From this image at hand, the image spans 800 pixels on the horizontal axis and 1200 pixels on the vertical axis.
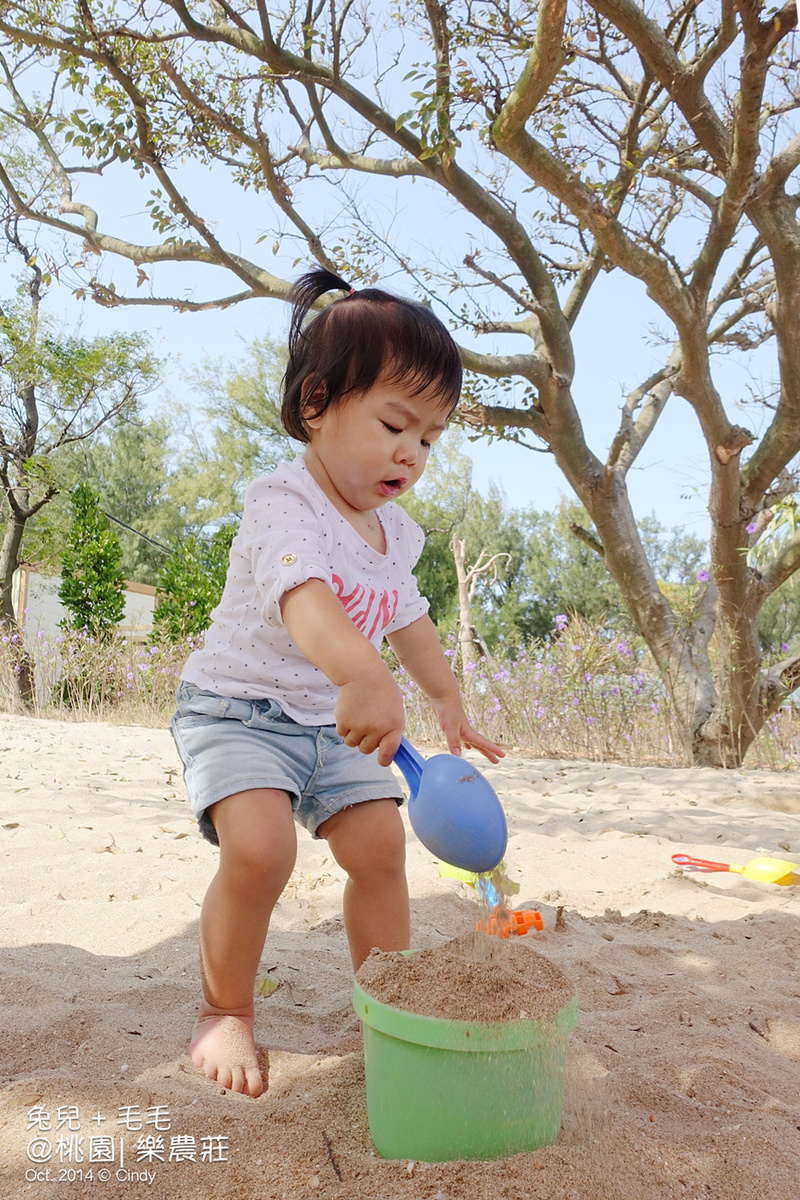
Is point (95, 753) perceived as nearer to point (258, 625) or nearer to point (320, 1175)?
point (258, 625)

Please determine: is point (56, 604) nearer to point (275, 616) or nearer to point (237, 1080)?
point (275, 616)

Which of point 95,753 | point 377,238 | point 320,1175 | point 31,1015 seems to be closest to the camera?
point 320,1175

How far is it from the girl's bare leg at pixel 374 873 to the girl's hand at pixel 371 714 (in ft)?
1.38

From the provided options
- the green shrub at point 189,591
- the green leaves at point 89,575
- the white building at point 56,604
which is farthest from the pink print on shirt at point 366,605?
the white building at point 56,604

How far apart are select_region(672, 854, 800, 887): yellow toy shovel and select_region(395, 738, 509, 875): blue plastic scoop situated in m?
1.78

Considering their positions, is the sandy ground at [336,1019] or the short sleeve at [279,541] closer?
the sandy ground at [336,1019]

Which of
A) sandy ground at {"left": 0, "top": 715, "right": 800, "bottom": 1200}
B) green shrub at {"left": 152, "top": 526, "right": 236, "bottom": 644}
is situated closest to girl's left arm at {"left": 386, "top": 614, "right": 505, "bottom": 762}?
sandy ground at {"left": 0, "top": 715, "right": 800, "bottom": 1200}

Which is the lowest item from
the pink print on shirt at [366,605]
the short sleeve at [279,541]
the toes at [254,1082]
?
the toes at [254,1082]

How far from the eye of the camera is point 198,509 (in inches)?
Answer: 1050

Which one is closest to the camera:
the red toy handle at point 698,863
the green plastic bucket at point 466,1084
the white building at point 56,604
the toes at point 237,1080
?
the green plastic bucket at point 466,1084

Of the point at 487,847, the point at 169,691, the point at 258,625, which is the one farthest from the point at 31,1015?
the point at 169,691

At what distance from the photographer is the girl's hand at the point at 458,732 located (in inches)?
70.7

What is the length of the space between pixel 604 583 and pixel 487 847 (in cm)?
1883

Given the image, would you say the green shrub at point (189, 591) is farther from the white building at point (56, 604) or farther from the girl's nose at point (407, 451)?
the girl's nose at point (407, 451)
